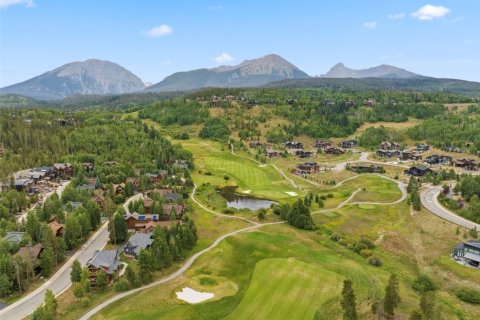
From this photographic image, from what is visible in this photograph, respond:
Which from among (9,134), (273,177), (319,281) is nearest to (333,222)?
(319,281)

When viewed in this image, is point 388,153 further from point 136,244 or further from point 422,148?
point 136,244

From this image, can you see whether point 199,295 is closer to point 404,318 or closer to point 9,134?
point 404,318

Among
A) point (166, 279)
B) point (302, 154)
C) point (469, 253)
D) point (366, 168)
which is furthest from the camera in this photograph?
point (302, 154)

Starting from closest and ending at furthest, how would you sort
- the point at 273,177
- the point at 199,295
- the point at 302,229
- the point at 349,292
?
the point at 349,292
the point at 199,295
the point at 302,229
the point at 273,177

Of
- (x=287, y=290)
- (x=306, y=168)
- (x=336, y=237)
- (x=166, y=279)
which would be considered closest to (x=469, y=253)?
(x=336, y=237)

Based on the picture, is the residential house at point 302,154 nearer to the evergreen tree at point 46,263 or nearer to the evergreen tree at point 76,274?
the evergreen tree at point 46,263

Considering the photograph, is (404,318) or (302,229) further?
(302,229)

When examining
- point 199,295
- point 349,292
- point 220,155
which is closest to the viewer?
point 349,292
